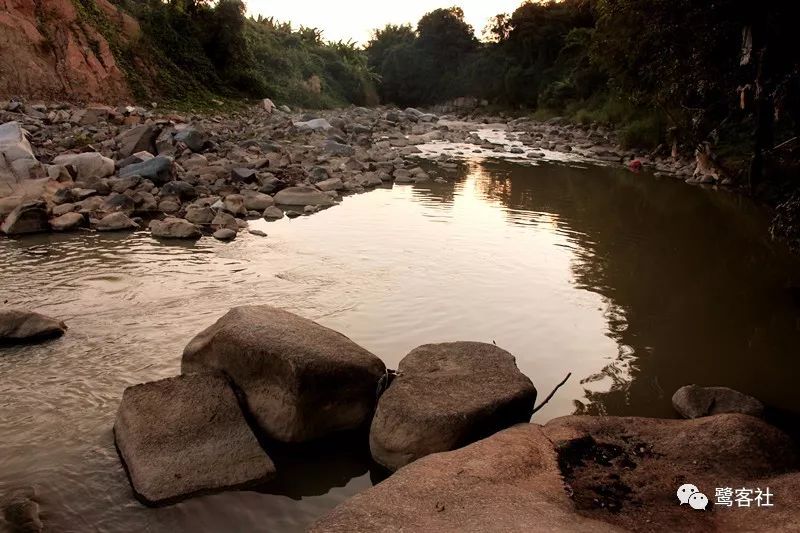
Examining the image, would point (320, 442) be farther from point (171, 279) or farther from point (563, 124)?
point (563, 124)

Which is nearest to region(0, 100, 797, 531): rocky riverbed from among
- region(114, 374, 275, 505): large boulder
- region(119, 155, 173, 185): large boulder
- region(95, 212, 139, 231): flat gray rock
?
region(114, 374, 275, 505): large boulder

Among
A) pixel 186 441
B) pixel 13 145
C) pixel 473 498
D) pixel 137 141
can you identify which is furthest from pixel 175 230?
pixel 473 498

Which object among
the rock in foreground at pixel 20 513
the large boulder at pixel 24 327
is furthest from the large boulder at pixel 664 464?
the large boulder at pixel 24 327

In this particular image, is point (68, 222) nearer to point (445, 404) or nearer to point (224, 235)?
point (224, 235)

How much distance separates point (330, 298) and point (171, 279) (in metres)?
2.11

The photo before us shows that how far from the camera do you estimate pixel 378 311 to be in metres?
7.07

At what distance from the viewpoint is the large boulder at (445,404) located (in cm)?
415

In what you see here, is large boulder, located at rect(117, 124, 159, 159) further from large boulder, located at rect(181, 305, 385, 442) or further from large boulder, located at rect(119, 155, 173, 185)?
large boulder, located at rect(181, 305, 385, 442)

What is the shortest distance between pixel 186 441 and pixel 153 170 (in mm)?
9612

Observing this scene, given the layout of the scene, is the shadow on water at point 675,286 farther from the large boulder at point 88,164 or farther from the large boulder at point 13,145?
the large boulder at point 13,145

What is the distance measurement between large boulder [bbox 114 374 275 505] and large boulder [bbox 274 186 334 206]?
27.9ft

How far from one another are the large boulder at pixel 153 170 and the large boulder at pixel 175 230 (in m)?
2.77

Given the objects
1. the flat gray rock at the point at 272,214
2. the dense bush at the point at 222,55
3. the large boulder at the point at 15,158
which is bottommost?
the flat gray rock at the point at 272,214

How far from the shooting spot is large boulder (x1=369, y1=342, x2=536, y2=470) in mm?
4152
